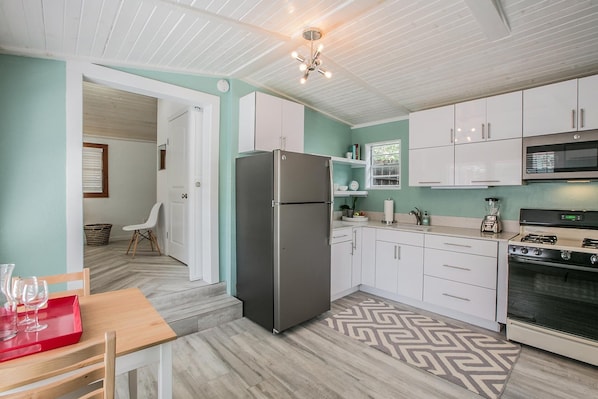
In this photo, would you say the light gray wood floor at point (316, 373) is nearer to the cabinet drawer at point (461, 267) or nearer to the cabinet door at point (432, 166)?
the cabinet drawer at point (461, 267)

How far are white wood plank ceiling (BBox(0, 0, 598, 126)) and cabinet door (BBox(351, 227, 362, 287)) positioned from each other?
5.97 ft

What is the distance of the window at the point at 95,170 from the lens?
5.65 m

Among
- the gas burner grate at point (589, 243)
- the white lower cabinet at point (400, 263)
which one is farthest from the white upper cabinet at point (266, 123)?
the gas burner grate at point (589, 243)

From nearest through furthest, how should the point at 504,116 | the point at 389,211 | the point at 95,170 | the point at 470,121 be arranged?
the point at 504,116
the point at 470,121
the point at 389,211
the point at 95,170

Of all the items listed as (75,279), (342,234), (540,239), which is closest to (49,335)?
(75,279)

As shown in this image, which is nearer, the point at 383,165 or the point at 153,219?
the point at 383,165

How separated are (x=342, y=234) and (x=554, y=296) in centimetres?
199

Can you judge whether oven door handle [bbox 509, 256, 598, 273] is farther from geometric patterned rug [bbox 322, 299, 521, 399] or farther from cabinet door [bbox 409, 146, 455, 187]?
cabinet door [bbox 409, 146, 455, 187]

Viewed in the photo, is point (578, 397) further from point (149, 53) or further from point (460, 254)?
point (149, 53)

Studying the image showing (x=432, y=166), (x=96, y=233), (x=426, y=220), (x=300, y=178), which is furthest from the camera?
(x=96, y=233)

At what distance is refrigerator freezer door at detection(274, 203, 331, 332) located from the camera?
2648 millimetres

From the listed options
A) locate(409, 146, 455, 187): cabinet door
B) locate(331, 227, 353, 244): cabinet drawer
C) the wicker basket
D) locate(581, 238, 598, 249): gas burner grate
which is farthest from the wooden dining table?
the wicker basket

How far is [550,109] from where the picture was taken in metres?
2.65

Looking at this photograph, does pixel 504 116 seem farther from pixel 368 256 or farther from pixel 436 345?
pixel 436 345
